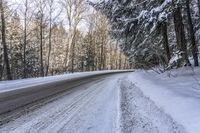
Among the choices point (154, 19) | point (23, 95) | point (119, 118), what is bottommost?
point (119, 118)

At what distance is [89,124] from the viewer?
19.3 ft

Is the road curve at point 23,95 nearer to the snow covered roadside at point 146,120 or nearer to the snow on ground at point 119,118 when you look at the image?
the snow on ground at point 119,118

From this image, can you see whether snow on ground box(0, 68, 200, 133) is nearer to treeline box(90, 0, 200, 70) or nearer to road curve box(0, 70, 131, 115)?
road curve box(0, 70, 131, 115)

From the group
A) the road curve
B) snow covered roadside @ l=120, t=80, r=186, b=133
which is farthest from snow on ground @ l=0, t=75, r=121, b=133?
the road curve

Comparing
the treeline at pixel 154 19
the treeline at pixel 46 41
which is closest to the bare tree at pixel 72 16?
the treeline at pixel 46 41

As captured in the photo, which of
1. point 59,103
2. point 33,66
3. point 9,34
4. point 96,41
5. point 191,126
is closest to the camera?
point 191,126

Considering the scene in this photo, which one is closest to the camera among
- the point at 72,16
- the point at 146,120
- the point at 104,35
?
the point at 146,120

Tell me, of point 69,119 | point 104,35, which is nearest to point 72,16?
point 104,35

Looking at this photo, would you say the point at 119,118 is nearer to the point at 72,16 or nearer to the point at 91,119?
the point at 91,119

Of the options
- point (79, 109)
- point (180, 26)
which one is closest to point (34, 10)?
point (180, 26)

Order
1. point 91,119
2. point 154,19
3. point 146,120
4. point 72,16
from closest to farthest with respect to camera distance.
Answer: point 146,120 → point 91,119 → point 154,19 → point 72,16

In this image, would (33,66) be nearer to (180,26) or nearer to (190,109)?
(180,26)

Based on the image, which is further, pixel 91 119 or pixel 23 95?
pixel 23 95

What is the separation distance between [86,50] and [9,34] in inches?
1023
